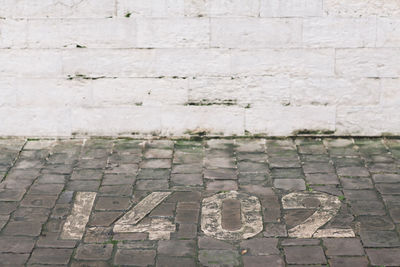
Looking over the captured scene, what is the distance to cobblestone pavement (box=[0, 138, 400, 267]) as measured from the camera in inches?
169

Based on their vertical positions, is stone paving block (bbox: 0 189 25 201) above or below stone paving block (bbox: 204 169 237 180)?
above

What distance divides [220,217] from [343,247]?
1002mm

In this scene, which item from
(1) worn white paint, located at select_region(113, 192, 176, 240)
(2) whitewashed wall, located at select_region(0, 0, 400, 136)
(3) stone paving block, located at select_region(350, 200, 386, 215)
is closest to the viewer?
(1) worn white paint, located at select_region(113, 192, 176, 240)

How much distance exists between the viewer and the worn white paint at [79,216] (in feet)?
15.0

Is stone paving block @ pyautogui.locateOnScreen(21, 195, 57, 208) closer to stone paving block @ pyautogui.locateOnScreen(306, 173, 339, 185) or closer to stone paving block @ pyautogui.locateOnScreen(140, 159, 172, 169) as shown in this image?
stone paving block @ pyautogui.locateOnScreen(140, 159, 172, 169)

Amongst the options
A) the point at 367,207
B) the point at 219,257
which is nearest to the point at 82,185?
the point at 219,257

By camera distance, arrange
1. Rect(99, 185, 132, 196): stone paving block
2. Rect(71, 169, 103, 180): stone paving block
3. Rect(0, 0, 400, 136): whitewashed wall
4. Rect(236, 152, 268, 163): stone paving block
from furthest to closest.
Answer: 1. Rect(0, 0, 400, 136): whitewashed wall
2. Rect(236, 152, 268, 163): stone paving block
3. Rect(71, 169, 103, 180): stone paving block
4. Rect(99, 185, 132, 196): stone paving block

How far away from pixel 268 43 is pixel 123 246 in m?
2.76

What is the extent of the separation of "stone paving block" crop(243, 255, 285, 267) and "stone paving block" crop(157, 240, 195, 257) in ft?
1.31

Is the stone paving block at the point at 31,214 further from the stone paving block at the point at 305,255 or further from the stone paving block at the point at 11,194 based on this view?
the stone paving block at the point at 305,255

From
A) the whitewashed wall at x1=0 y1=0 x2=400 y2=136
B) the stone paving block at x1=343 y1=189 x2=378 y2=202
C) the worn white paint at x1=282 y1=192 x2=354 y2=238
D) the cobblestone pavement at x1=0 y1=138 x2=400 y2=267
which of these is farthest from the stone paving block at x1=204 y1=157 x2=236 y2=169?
the stone paving block at x1=343 y1=189 x2=378 y2=202

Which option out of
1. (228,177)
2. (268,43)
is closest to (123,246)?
(228,177)

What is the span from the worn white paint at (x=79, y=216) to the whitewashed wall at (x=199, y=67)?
53.4 inches

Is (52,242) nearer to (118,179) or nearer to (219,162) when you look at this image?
(118,179)
